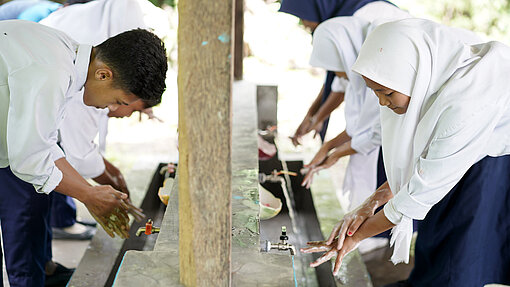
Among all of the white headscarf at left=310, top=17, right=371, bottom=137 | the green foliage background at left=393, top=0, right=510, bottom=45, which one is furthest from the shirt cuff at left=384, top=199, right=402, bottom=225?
the green foliage background at left=393, top=0, right=510, bottom=45

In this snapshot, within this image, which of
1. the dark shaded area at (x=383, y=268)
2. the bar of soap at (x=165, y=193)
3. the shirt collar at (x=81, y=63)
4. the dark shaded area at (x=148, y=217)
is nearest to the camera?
the shirt collar at (x=81, y=63)

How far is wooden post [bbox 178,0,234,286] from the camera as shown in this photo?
1.07m

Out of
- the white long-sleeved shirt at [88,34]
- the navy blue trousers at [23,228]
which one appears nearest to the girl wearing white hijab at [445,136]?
the white long-sleeved shirt at [88,34]

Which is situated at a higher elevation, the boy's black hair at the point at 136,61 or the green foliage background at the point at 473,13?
the boy's black hair at the point at 136,61

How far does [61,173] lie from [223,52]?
1.11 meters

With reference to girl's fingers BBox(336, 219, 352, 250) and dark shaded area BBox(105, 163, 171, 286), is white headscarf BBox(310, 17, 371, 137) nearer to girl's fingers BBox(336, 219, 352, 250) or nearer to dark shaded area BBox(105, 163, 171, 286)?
girl's fingers BBox(336, 219, 352, 250)

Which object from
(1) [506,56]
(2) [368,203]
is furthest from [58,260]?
(1) [506,56]

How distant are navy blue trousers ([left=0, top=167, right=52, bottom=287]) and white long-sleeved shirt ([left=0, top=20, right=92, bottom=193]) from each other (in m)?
0.52

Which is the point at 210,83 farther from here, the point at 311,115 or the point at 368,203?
the point at 311,115

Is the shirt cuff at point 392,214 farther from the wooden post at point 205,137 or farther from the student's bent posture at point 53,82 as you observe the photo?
the student's bent posture at point 53,82

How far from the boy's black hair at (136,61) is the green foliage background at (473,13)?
6644 mm

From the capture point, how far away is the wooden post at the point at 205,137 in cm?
107

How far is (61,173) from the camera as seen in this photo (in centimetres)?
192

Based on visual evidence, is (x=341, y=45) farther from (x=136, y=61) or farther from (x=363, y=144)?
(x=136, y=61)
